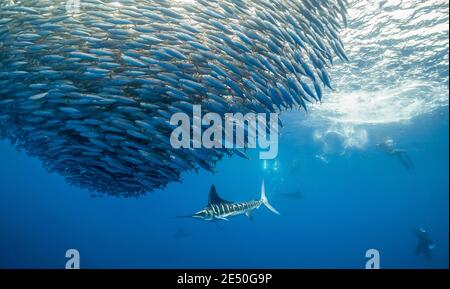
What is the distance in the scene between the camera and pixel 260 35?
19.8ft

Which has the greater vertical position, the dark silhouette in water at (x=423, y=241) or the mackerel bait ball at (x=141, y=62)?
the mackerel bait ball at (x=141, y=62)

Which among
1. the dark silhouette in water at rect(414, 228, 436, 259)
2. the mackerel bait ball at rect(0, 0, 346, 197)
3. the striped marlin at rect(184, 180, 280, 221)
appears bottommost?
the dark silhouette in water at rect(414, 228, 436, 259)

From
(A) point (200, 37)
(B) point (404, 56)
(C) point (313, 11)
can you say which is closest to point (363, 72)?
(B) point (404, 56)

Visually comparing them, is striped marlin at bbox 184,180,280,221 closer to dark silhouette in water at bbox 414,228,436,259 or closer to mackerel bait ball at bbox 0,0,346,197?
A: mackerel bait ball at bbox 0,0,346,197

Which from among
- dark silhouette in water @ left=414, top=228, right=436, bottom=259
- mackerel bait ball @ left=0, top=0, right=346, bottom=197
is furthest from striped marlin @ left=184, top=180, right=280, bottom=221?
dark silhouette in water @ left=414, top=228, right=436, bottom=259

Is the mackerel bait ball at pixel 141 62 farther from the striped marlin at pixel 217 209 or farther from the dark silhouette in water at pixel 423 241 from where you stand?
the dark silhouette in water at pixel 423 241

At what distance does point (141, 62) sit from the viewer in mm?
5648

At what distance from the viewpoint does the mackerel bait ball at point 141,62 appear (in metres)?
5.80

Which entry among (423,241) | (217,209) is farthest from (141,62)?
(423,241)

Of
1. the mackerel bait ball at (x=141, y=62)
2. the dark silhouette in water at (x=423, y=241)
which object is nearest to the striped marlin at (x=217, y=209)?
the mackerel bait ball at (x=141, y=62)

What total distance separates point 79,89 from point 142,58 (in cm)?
133

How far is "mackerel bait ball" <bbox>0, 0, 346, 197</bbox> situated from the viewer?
19.0ft
